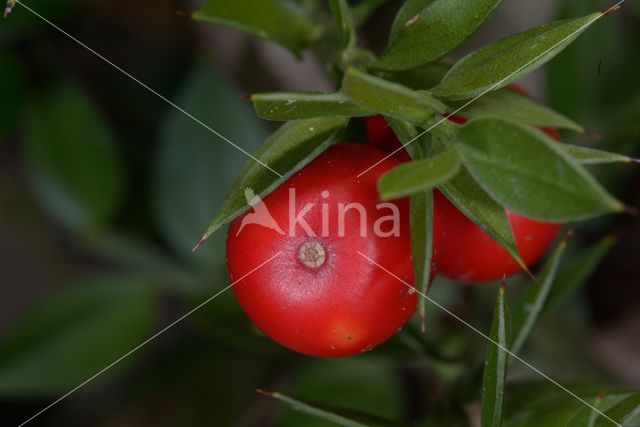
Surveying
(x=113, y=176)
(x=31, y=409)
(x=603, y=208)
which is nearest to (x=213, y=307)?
(x=113, y=176)

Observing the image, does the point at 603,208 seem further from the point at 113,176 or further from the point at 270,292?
the point at 113,176

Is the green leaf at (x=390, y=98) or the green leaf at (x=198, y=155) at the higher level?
the green leaf at (x=390, y=98)

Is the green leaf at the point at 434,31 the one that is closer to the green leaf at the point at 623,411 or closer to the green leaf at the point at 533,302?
the green leaf at the point at 533,302

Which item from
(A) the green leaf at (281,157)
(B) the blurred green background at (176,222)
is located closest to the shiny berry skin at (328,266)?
(A) the green leaf at (281,157)

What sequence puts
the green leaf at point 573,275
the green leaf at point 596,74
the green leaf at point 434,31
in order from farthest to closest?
the green leaf at point 596,74 < the green leaf at point 573,275 < the green leaf at point 434,31

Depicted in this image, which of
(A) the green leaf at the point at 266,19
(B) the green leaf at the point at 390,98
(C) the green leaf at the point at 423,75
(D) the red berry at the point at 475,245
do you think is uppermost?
(A) the green leaf at the point at 266,19

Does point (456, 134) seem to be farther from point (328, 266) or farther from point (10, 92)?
point (10, 92)
